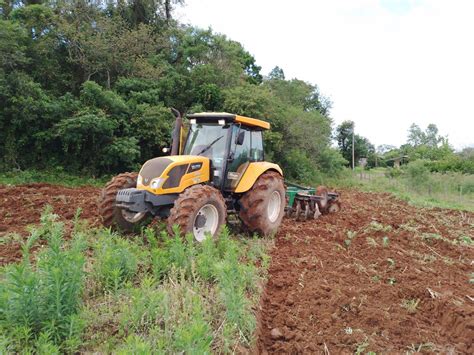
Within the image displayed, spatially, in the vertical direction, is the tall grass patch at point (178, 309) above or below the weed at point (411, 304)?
above

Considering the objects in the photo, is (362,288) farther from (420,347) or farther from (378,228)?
(378,228)

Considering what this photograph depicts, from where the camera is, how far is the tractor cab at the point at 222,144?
19.7ft

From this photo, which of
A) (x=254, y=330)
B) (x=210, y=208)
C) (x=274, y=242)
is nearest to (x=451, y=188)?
(x=274, y=242)

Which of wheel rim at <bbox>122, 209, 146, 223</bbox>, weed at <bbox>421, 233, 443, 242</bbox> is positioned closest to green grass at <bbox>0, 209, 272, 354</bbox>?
wheel rim at <bbox>122, 209, 146, 223</bbox>

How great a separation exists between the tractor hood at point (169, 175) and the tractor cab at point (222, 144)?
51 centimetres

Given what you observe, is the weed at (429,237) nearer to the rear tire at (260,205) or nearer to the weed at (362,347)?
the rear tire at (260,205)

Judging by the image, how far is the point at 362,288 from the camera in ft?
13.6

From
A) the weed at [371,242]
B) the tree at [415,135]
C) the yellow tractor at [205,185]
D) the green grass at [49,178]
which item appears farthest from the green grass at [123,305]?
the tree at [415,135]

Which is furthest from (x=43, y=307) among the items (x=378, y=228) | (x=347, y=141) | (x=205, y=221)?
(x=347, y=141)

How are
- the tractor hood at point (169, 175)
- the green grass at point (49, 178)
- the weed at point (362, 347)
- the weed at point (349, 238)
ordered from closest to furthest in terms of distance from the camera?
the weed at point (362, 347) < the tractor hood at point (169, 175) < the weed at point (349, 238) < the green grass at point (49, 178)

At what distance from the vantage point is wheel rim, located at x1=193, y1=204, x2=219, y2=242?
16.6 ft

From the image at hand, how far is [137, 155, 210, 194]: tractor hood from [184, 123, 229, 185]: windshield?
A: 1.59 feet

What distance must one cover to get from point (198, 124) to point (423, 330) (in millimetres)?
4486

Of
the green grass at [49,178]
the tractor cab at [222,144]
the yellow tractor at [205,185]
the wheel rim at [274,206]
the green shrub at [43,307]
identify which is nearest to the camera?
the green shrub at [43,307]
